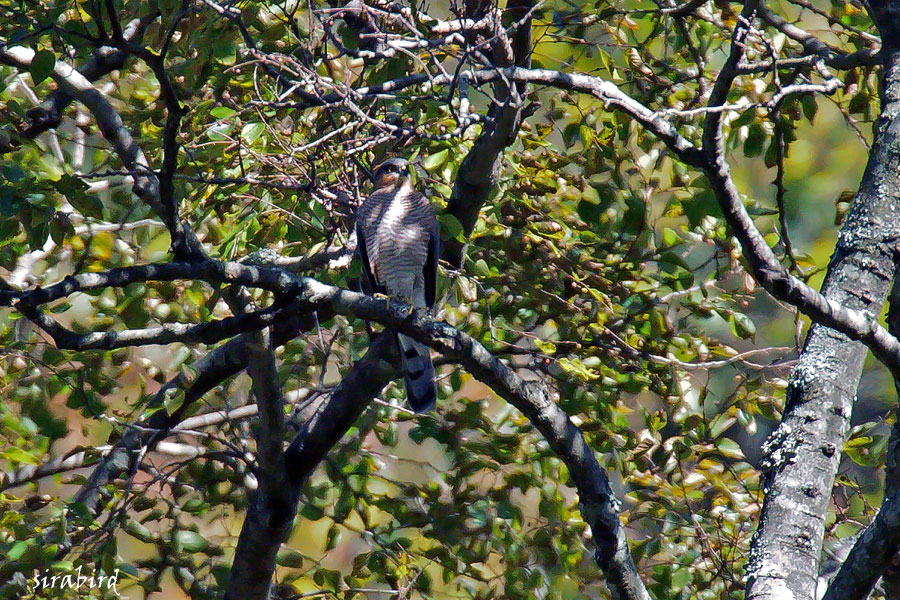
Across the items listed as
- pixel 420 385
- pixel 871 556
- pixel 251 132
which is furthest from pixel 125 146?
pixel 871 556

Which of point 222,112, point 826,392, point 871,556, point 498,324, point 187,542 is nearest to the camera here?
point 871,556

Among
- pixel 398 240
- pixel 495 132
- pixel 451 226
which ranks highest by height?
pixel 398 240

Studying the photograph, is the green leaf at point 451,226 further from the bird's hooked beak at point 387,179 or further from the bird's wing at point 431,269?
the bird's hooked beak at point 387,179

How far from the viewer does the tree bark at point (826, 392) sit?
93.1 inches

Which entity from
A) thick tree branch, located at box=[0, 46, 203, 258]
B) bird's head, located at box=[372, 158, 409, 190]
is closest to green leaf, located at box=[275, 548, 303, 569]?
bird's head, located at box=[372, 158, 409, 190]

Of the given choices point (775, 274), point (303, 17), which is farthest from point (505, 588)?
point (303, 17)

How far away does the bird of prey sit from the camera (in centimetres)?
444

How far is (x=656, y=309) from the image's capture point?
4.02m

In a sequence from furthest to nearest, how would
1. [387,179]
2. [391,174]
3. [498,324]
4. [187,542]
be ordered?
1. [387,179]
2. [391,174]
3. [498,324]
4. [187,542]

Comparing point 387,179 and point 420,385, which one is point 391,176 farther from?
point 420,385

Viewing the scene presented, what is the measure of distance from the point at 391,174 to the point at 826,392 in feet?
7.89

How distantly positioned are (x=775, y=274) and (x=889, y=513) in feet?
1.94

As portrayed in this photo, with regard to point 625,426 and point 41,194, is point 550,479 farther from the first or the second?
point 41,194

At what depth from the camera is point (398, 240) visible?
4.53 metres
